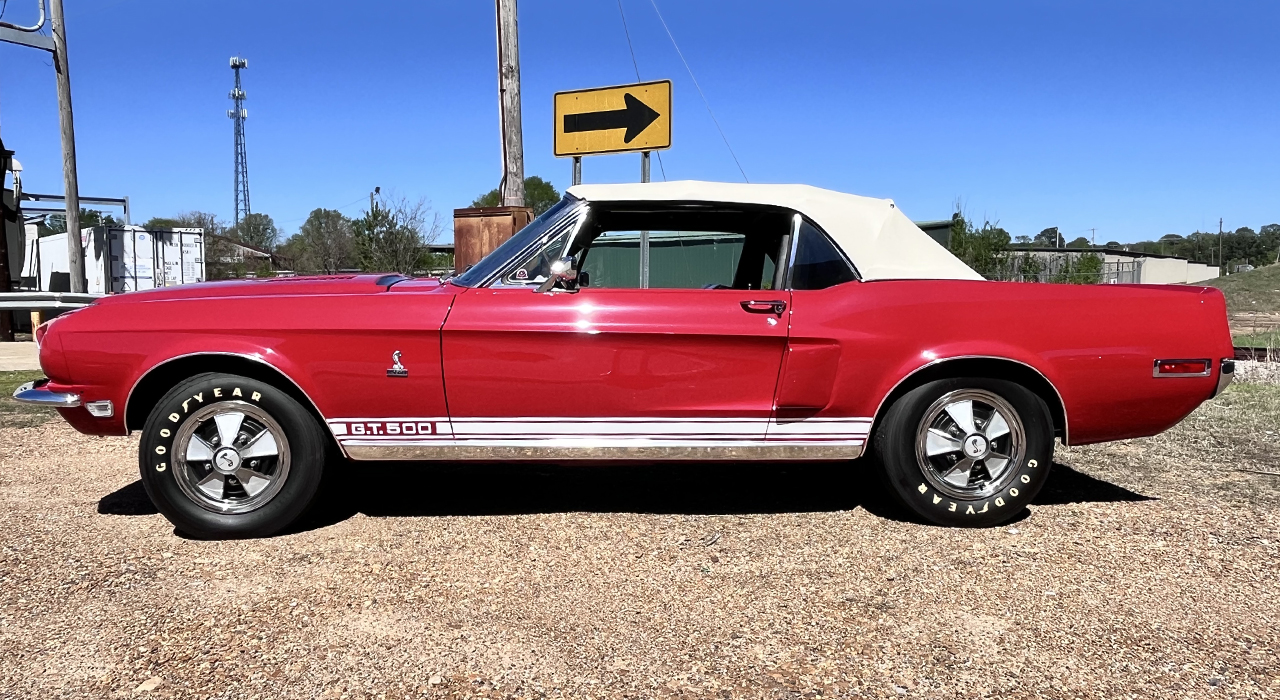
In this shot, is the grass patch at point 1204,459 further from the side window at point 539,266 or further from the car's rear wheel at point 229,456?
the car's rear wheel at point 229,456

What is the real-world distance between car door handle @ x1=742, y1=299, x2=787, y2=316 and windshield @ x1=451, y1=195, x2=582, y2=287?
0.91m

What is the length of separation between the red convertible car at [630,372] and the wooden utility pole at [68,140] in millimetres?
12243

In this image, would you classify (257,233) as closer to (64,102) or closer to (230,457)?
(64,102)

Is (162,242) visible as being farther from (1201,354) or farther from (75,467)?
(1201,354)

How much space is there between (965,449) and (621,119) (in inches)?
184

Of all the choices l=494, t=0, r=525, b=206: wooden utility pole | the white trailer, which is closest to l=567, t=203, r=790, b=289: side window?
l=494, t=0, r=525, b=206: wooden utility pole

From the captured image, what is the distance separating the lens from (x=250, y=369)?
11.5 feet

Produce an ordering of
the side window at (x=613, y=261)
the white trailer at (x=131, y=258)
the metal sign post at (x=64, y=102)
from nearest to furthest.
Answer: the side window at (x=613, y=261)
the metal sign post at (x=64, y=102)
the white trailer at (x=131, y=258)

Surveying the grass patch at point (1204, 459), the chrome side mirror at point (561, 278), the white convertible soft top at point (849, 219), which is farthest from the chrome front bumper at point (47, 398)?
the grass patch at point (1204, 459)

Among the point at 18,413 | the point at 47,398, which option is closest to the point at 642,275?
the point at 47,398

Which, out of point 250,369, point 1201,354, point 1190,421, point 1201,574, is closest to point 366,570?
point 250,369

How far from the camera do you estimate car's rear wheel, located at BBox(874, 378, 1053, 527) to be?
3609 mm

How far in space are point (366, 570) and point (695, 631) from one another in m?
1.33

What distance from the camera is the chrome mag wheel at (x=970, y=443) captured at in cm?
363
